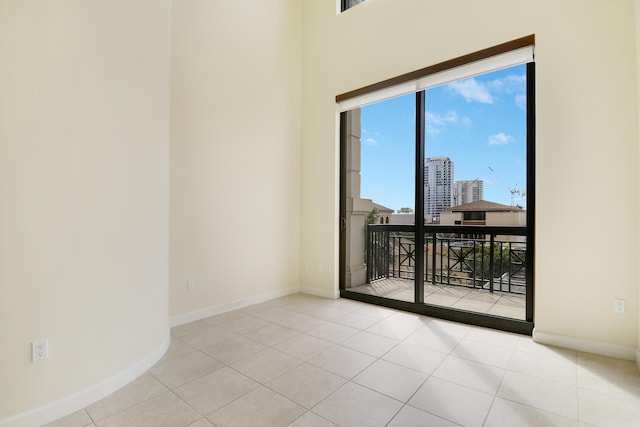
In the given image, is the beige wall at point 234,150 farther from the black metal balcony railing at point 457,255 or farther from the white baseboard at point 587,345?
the white baseboard at point 587,345

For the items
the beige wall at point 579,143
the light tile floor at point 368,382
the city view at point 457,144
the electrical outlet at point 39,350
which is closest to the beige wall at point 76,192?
the electrical outlet at point 39,350

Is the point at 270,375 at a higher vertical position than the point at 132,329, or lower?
lower

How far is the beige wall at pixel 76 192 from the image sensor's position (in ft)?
5.12

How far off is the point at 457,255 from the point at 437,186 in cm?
131

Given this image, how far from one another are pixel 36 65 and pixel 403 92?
322 centimetres

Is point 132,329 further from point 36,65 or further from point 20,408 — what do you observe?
point 36,65

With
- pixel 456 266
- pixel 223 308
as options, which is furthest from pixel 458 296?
pixel 223 308

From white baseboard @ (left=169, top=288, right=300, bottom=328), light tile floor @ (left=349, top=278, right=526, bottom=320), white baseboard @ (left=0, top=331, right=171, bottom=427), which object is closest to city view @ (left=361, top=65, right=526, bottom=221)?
light tile floor @ (left=349, top=278, right=526, bottom=320)

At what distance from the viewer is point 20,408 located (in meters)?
1.55

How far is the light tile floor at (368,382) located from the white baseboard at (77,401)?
5cm

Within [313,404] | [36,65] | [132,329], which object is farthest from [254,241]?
[36,65]

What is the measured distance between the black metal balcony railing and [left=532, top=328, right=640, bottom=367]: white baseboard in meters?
1.17

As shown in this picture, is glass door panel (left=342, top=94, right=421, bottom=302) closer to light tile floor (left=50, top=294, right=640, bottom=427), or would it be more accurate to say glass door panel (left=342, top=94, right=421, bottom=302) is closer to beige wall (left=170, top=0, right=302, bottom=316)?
beige wall (left=170, top=0, right=302, bottom=316)

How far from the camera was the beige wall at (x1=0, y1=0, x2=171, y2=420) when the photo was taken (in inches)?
61.4
